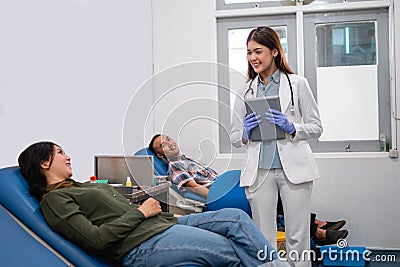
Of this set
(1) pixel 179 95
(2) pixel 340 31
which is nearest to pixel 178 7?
(1) pixel 179 95

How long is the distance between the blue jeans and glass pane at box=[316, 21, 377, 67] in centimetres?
227

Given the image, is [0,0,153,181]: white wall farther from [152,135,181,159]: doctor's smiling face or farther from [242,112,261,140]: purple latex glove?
[242,112,261,140]: purple latex glove

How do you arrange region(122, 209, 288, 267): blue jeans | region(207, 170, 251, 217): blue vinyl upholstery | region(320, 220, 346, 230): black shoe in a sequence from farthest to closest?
region(320, 220, 346, 230): black shoe → region(207, 170, 251, 217): blue vinyl upholstery → region(122, 209, 288, 267): blue jeans

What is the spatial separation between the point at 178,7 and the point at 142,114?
1.43 meters

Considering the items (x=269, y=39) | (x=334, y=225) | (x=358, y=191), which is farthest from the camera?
(x=358, y=191)

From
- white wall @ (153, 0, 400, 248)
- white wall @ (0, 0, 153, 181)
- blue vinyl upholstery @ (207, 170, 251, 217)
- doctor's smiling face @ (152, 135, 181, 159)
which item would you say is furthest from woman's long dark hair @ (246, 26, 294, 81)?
white wall @ (153, 0, 400, 248)

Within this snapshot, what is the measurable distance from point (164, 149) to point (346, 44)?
5.31 feet

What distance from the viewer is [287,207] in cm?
259

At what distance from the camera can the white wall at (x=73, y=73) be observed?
2.60 m

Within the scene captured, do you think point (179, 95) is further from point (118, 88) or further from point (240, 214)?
point (240, 214)

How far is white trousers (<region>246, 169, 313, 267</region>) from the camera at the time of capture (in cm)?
257

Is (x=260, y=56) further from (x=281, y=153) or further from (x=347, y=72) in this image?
(x=347, y=72)

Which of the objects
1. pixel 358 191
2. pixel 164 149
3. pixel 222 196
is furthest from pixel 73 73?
pixel 358 191

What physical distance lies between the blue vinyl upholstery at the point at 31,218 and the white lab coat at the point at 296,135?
845 millimetres
